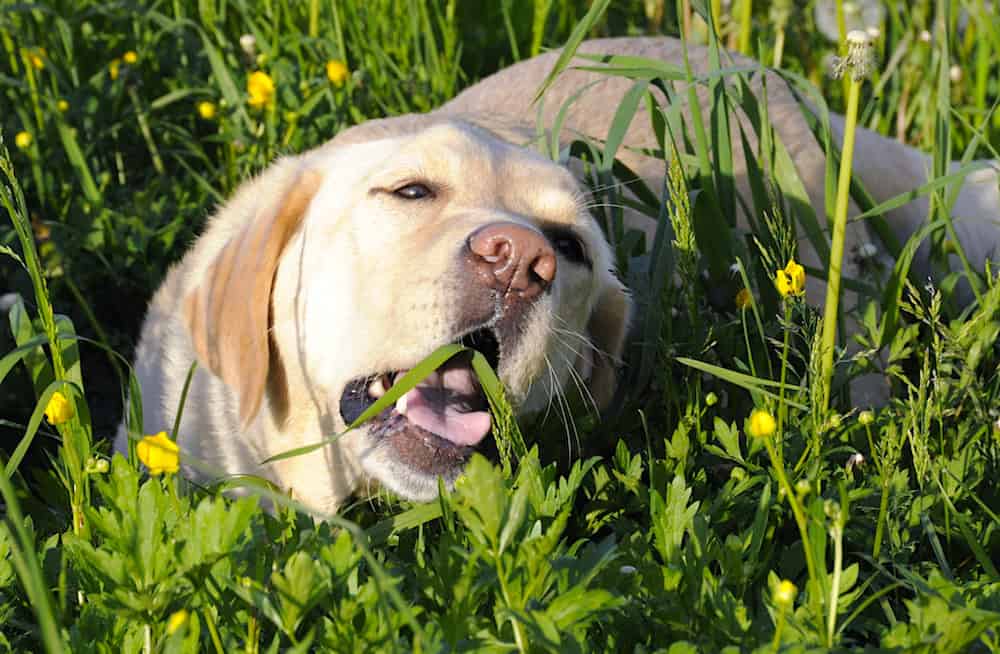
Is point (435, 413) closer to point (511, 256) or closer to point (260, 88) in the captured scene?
point (511, 256)

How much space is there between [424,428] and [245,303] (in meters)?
0.47

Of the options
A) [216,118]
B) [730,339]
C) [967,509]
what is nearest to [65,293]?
[216,118]

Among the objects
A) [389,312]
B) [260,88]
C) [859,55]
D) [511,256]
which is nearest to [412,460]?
[389,312]

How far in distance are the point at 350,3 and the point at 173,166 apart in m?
0.87

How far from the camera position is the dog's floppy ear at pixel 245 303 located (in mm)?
2477

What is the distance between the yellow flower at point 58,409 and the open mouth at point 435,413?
0.62 meters

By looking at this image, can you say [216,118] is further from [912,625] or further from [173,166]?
[912,625]

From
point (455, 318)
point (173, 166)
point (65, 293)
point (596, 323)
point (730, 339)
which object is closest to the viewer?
point (455, 318)

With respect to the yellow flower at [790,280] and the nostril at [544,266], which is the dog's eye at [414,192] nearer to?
the nostril at [544,266]

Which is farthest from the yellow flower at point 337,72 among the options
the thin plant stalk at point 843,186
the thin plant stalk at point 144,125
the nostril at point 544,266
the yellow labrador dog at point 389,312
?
the thin plant stalk at point 843,186

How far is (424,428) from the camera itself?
7.80 ft

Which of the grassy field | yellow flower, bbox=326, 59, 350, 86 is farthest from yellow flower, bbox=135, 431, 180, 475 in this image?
yellow flower, bbox=326, 59, 350, 86

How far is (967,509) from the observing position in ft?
7.36

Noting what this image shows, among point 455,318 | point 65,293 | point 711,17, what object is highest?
point 711,17
